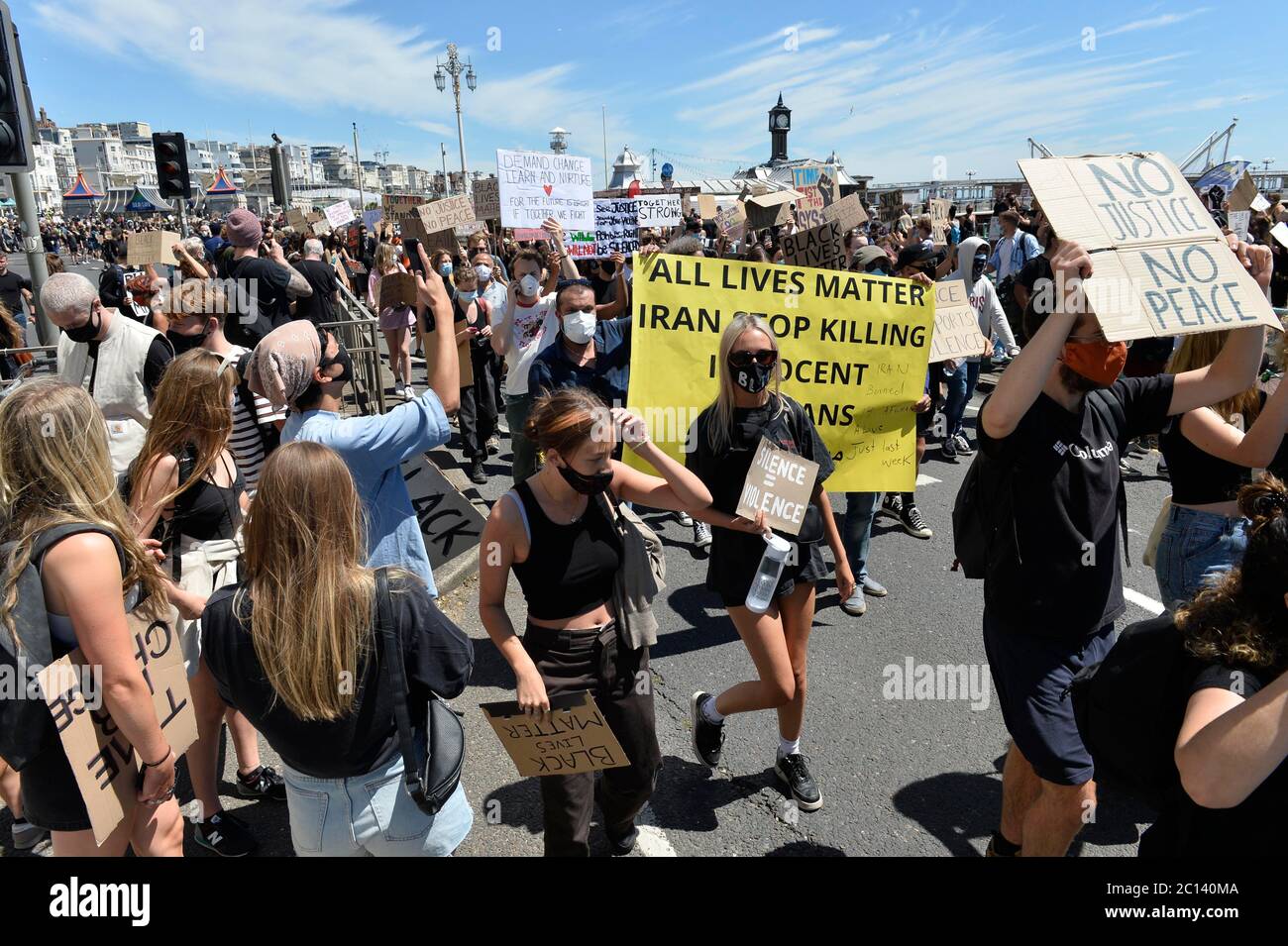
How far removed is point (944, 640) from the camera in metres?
4.63

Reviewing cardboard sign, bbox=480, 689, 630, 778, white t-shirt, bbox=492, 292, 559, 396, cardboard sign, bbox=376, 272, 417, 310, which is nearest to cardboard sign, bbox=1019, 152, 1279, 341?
cardboard sign, bbox=480, 689, 630, 778

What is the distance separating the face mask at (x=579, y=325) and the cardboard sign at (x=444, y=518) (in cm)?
122

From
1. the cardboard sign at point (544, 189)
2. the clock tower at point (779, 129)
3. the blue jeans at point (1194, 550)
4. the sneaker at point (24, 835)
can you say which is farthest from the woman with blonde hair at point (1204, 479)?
the clock tower at point (779, 129)

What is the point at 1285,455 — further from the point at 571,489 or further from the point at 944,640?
the point at 571,489

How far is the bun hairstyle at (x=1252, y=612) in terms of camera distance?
1.49 m

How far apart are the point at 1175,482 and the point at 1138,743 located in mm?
1874

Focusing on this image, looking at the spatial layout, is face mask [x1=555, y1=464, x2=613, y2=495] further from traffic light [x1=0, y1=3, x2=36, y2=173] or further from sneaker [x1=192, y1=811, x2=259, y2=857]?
traffic light [x1=0, y1=3, x2=36, y2=173]

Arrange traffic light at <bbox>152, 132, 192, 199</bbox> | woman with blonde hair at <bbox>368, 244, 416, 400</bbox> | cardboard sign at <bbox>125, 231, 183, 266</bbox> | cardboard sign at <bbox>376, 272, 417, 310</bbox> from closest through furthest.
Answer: cardboard sign at <bbox>376, 272, 417, 310</bbox>
cardboard sign at <bbox>125, 231, 183, 266</bbox>
woman with blonde hair at <bbox>368, 244, 416, 400</bbox>
traffic light at <bbox>152, 132, 192, 199</bbox>

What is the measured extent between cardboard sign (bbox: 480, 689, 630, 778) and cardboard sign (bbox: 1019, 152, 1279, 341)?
182cm

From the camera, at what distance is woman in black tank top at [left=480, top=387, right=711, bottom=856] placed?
8.41ft

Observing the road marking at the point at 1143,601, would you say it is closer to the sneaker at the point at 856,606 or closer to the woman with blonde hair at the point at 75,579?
the sneaker at the point at 856,606

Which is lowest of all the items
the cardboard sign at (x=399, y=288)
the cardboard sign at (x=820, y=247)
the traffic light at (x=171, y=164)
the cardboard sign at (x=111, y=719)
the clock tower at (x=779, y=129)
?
the cardboard sign at (x=111, y=719)
